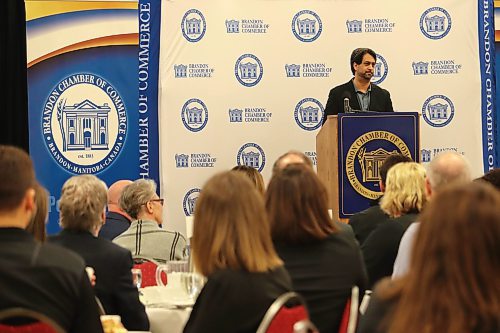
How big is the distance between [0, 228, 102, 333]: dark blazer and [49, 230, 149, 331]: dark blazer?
3.37 feet

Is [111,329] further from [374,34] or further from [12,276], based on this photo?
[374,34]

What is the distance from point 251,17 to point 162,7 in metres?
0.85

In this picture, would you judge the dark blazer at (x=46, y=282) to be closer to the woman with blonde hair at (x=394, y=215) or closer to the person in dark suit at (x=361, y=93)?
the woman with blonde hair at (x=394, y=215)

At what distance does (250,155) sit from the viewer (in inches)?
319

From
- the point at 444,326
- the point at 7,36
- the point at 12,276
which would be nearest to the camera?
the point at 444,326

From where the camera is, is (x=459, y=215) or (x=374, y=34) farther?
(x=374, y=34)

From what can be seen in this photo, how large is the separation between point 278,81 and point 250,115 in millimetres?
419

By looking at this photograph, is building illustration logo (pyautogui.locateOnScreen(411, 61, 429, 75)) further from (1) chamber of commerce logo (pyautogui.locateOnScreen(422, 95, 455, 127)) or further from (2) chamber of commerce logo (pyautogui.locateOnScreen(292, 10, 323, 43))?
(2) chamber of commerce logo (pyautogui.locateOnScreen(292, 10, 323, 43))

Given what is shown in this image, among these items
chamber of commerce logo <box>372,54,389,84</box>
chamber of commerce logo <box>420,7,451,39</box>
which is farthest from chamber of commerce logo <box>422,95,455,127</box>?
chamber of commerce logo <box>420,7,451,39</box>

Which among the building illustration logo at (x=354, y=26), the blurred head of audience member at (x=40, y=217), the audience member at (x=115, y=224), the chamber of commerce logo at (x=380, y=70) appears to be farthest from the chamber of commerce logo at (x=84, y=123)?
the blurred head of audience member at (x=40, y=217)

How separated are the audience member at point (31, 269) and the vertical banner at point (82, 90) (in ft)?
19.2

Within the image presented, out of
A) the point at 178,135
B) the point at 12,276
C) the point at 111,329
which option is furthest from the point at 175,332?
the point at 178,135

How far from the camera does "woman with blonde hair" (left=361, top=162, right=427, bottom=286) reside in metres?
4.23

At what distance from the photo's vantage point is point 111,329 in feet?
9.49
